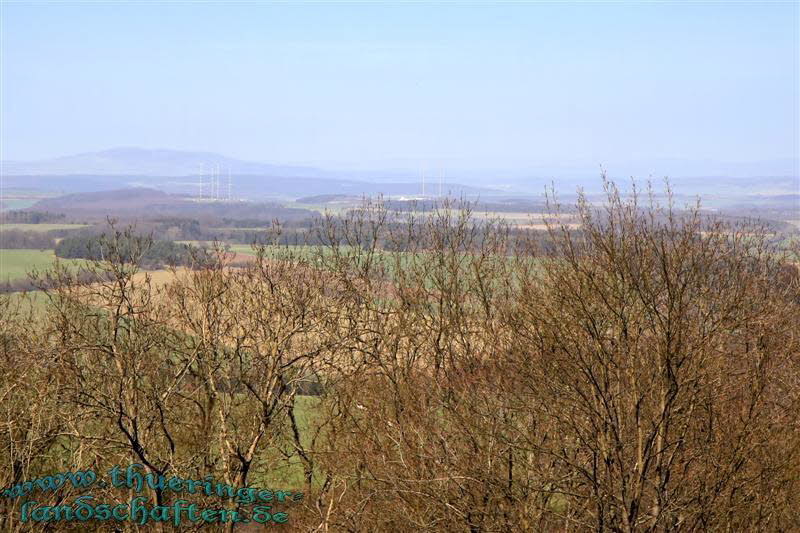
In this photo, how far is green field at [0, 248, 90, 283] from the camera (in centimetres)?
7205

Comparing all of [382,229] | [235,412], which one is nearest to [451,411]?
[235,412]

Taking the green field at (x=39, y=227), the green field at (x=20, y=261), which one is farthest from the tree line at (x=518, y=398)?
the green field at (x=39, y=227)

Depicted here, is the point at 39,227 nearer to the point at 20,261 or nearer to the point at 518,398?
the point at 20,261

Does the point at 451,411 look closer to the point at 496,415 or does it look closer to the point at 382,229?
the point at 496,415

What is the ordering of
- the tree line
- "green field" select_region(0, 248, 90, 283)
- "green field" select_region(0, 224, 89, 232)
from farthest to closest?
"green field" select_region(0, 224, 89, 232) < "green field" select_region(0, 248, 90, 283) < the tree line

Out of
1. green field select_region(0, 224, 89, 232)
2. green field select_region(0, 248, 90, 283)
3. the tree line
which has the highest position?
the tree line

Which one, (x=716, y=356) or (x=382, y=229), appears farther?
(x=382, y=229)

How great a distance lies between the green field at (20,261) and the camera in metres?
72.1

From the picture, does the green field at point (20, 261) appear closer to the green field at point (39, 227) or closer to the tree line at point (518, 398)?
the green field at point (39, 227)

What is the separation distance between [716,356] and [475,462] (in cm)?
461

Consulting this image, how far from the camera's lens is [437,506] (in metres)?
15.4

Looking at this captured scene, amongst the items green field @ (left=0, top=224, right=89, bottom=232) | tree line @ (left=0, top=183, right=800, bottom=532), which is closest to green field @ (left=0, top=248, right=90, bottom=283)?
green field @ (left=0, top=224, right=89, bottom=232)

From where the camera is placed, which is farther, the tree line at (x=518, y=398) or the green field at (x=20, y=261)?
the green field at (x=20, y=261)

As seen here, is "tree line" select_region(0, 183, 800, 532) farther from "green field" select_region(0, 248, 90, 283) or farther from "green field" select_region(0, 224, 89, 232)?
"green field" select_region(0, 224, 89, 232)
